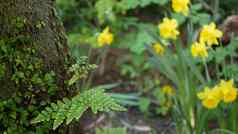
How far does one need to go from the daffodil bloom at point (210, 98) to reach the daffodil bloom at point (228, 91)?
0.05 metres

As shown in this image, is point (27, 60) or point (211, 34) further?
point (211, 34)

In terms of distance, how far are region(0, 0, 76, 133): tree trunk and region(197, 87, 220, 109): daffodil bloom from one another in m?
1.36

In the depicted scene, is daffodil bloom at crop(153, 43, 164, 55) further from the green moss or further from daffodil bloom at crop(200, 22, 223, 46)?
the green moss

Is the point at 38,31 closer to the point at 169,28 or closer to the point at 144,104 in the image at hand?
the point at 169,28

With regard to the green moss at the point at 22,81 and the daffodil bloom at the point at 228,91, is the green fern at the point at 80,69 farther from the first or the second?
the daffodil bloom at the point at 228,91

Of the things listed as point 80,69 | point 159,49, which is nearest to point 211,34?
point 159,49

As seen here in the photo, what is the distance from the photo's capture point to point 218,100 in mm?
2838

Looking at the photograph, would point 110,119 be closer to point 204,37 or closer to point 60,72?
point 204,37

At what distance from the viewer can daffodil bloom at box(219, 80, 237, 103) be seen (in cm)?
271

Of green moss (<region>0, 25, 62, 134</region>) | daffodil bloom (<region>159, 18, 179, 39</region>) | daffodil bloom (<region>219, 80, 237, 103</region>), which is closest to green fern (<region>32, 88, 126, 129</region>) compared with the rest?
green moss (<region>0, 25, 62, 134</region>)

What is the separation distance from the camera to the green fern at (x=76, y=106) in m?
1.51

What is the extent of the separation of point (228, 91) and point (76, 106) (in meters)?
1.39

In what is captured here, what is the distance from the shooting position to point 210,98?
2842 mm

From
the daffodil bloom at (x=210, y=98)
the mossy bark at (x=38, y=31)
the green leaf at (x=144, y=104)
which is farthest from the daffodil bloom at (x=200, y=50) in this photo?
the mossy bark at (x=38, y=31)
